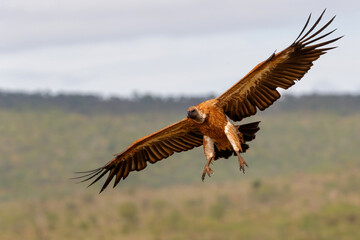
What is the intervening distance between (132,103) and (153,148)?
8572cm

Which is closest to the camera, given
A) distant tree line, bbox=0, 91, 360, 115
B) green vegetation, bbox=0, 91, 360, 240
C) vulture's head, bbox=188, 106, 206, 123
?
vulture's head, bbox=188, 106, 206, 123

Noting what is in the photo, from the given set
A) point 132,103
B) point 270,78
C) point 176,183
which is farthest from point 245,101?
point 132,103

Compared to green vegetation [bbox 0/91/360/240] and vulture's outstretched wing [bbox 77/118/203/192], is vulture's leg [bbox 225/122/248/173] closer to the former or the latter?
vulture's outstretched wing [bbox 77/118/203/192]

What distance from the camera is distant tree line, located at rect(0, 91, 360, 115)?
9688 cm

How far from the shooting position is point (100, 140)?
294 ft

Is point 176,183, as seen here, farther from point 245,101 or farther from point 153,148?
point 245,101

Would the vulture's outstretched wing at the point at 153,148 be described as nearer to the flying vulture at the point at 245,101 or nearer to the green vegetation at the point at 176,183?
the flying vulture at the point at 245,101

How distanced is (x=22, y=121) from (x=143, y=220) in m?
32.2

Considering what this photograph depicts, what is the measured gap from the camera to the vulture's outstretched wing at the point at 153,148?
48.1 ft

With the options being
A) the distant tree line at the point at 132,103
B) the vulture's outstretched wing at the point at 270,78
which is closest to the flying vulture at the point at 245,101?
the vulture's outstretched wing at the point at 270,78

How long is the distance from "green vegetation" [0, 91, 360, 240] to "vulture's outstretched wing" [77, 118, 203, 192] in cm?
4307

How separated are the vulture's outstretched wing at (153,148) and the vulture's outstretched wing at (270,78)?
1011mm

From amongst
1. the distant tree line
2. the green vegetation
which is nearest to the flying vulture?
the green vegetation

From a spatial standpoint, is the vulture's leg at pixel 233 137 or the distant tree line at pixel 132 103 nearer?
the vulture's leg at pixel 233 137
